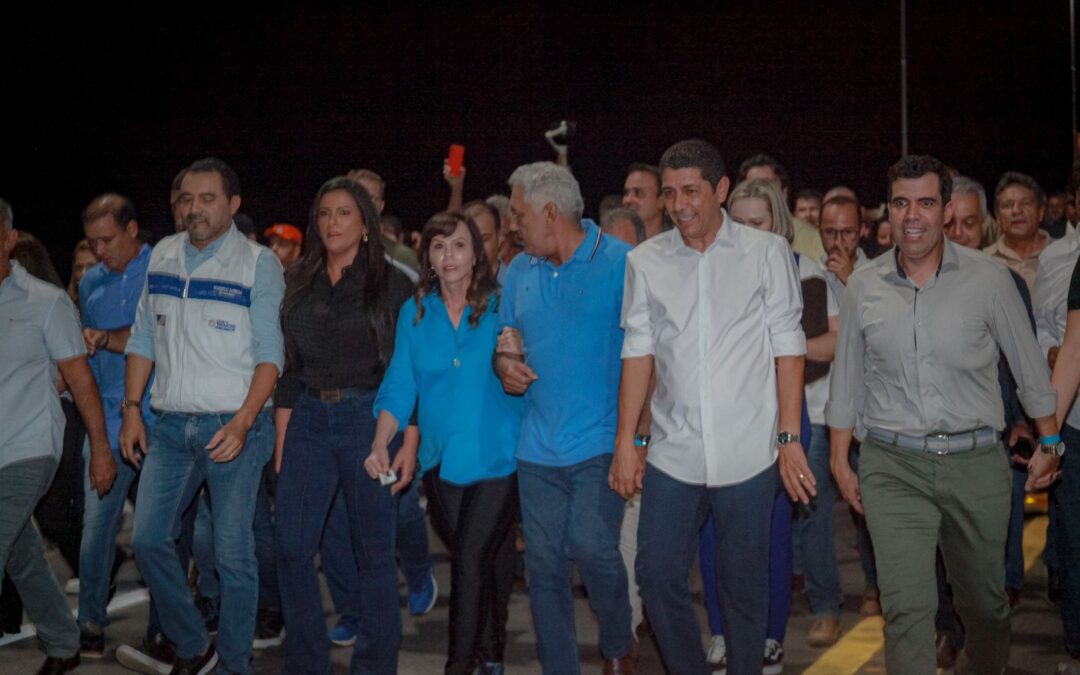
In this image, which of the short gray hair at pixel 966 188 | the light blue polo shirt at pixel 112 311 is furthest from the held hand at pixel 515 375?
the short gray hair at pixel 966 188

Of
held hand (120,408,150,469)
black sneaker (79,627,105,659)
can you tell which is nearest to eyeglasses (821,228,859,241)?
held hand (120,408,150,469)

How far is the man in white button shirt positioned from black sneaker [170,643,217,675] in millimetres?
2372

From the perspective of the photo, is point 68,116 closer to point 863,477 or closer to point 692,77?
point 692,77

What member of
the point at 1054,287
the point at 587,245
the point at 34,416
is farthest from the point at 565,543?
the point at 1054,287

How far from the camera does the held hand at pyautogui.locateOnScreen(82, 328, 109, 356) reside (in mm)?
7859

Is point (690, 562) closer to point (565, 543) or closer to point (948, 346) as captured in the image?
point (565, 543)

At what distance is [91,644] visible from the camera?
7512mm

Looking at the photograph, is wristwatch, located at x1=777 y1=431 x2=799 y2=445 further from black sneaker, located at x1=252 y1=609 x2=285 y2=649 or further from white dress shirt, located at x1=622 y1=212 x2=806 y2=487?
black sneaker, located at x1=252 y1=609 x2=285 y2=649

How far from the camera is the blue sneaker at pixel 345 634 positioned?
767 cm

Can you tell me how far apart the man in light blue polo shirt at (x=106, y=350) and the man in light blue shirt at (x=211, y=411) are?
78cm

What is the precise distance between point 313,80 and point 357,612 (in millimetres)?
8448

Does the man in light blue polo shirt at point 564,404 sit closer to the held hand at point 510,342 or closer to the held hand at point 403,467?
the held hand at point 510,342

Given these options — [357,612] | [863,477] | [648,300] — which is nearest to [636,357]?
[648,300]

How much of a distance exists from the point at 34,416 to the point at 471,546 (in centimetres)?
223
